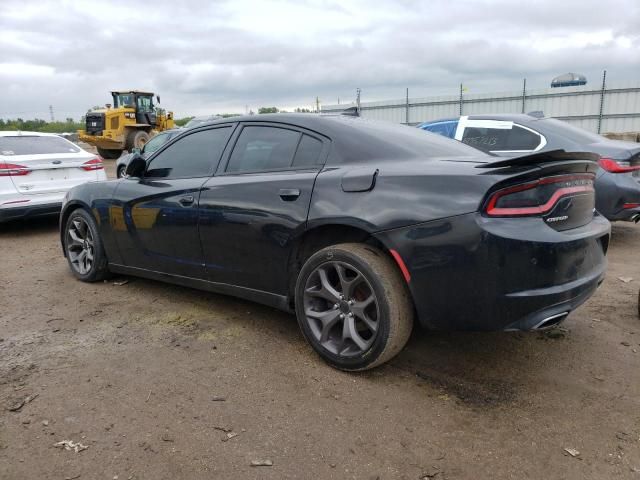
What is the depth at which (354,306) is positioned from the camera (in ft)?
9.59

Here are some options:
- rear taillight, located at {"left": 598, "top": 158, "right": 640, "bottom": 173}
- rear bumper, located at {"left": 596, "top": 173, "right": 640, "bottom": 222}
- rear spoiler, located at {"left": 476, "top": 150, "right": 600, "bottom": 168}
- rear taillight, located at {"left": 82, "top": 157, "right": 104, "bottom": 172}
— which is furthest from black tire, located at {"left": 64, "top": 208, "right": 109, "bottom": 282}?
rear taillight, located at {"left": 598, "top": 158, "right": 640, "bottom": 173}

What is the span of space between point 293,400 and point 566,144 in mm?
4636

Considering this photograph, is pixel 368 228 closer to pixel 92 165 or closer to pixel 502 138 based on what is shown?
pixel 502 138

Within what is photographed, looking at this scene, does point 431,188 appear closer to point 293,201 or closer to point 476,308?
point 476,308

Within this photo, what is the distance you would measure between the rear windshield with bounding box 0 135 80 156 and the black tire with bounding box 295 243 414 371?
225 inches

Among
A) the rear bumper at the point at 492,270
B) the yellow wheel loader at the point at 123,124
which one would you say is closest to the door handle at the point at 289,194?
the rear bumper at the point at 492,270

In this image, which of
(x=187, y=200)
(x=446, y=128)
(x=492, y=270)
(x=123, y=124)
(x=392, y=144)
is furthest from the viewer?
(x=123, y=124)

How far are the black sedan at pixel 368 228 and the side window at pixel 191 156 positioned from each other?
0.01 metres

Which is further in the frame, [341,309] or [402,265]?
[341,309]

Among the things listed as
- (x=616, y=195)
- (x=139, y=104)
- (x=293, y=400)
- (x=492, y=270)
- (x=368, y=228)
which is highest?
(x=139, y=104)

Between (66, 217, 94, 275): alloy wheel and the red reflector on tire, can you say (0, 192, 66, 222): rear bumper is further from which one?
the red reflector on tire

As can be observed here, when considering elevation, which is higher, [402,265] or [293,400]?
[402,265]

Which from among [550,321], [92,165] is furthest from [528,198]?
[92,165]

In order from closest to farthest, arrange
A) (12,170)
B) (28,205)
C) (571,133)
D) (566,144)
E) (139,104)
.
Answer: (566,144), (571,133), (12,170), (28,205), (139,104)
